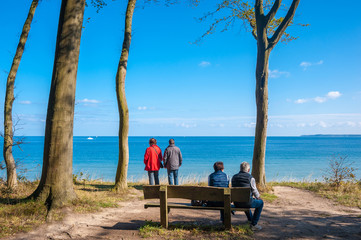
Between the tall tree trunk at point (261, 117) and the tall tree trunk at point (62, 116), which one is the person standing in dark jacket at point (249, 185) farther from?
the tall tree trunk at point (261, 117)

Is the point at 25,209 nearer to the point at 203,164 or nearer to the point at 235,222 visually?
the point at 235,222

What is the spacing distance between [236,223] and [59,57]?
5.45 metres

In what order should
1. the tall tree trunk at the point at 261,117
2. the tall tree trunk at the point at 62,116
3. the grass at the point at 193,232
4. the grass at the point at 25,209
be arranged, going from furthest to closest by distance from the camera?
the tall tree trunk at the point at 261,117 < the tall tree trunk at the point at 62,116 < the grass at the point at 25,209 < the grass at the point at 193,232

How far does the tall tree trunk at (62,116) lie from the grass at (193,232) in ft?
7.79

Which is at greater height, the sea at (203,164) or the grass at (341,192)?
the grass at (341,192)

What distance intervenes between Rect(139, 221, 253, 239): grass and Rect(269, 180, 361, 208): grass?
4923mm

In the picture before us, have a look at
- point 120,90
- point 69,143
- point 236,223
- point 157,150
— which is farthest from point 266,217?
point 120,90

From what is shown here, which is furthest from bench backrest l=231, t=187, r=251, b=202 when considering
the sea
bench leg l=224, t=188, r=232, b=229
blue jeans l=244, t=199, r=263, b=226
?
the sea

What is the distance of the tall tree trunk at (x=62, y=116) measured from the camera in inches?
264

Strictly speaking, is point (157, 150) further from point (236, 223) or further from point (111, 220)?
point (236, 223)

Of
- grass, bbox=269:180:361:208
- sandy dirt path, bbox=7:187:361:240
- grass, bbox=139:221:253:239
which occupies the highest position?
grass, bbox=139:221:253:239

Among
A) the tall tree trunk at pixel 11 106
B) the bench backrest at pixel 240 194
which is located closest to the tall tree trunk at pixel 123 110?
the tall tree trunk at pixel 11 106

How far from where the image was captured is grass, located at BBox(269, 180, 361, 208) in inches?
352

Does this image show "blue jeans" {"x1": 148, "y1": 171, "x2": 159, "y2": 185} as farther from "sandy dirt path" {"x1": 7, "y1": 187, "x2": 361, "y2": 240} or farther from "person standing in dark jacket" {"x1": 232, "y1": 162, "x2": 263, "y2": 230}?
"person standing in dark jacket" {"x1": 232, "y1": 162, "x2": 263, "y2": 230}
